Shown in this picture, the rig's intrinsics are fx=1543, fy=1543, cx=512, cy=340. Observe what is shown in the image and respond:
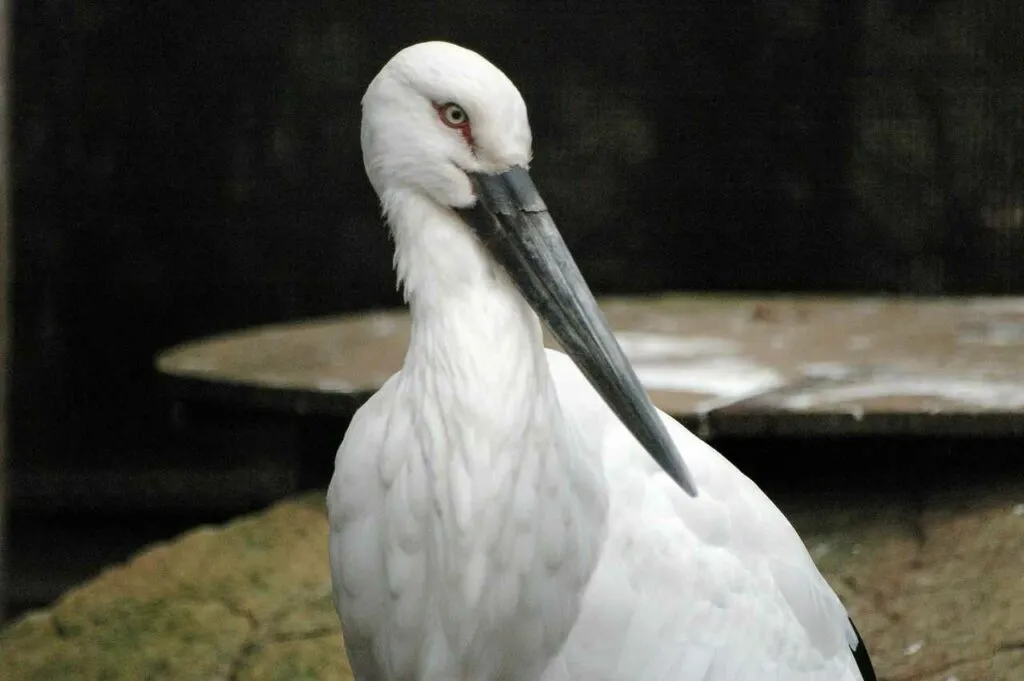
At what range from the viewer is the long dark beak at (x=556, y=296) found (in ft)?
6.02

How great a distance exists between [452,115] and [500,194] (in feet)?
0.36

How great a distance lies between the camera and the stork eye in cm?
179

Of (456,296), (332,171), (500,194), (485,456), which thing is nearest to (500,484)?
(485,456)

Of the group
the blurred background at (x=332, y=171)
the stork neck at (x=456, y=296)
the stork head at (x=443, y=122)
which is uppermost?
the stork head at (x=443, y=122)

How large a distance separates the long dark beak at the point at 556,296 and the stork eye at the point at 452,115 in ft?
0.21

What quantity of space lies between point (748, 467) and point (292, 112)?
2133 millimetres

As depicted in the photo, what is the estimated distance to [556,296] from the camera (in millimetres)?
1852

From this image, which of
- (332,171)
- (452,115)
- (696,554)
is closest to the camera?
(452,115)

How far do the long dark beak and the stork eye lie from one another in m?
0.06

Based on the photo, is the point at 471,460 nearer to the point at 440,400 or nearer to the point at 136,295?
the point at 440,400

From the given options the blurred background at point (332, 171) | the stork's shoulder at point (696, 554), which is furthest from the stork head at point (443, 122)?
the blurred background at point (332, 171)

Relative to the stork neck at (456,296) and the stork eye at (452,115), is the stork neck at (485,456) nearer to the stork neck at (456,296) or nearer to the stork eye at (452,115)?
the stork neck at (456,296)

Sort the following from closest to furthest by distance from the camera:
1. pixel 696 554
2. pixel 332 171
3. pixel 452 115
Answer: pixel 452 115 → pixel 696 554 → pixel 332 171

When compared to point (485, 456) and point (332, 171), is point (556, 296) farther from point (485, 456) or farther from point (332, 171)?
point (332, 171)
